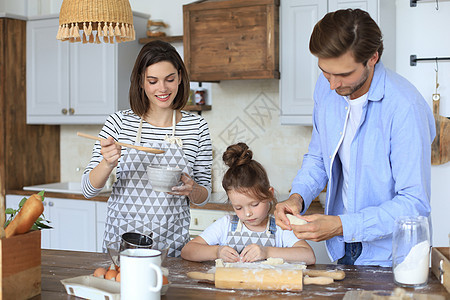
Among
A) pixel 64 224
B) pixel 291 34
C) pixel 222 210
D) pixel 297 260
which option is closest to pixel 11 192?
pixel 64 224

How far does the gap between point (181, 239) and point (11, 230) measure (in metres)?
0.91

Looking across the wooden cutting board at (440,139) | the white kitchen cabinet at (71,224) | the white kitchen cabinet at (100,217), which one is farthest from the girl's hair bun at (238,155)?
the white kitchen cabinet at (71,224)

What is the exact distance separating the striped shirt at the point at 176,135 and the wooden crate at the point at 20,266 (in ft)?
2.29

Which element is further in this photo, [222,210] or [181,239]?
[222,210]

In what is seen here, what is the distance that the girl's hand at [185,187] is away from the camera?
6.89 ft

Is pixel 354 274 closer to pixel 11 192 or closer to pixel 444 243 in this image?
pixel 444 243

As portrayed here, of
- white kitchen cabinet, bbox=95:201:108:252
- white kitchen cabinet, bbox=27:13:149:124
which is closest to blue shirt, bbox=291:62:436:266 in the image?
white kitchen cabinet, bbox=95:201:108:252

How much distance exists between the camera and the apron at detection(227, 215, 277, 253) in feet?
7.04

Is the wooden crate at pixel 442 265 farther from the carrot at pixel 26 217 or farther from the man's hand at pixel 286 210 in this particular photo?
the carrot at pixel 26 217

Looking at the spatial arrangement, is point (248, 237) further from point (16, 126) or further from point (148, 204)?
point (16, 126)

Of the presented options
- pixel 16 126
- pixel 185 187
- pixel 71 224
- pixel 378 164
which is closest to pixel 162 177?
pixel 185 187

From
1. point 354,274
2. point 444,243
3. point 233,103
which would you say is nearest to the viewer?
point 354,274

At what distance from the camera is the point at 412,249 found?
156cm

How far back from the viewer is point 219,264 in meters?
1.75
